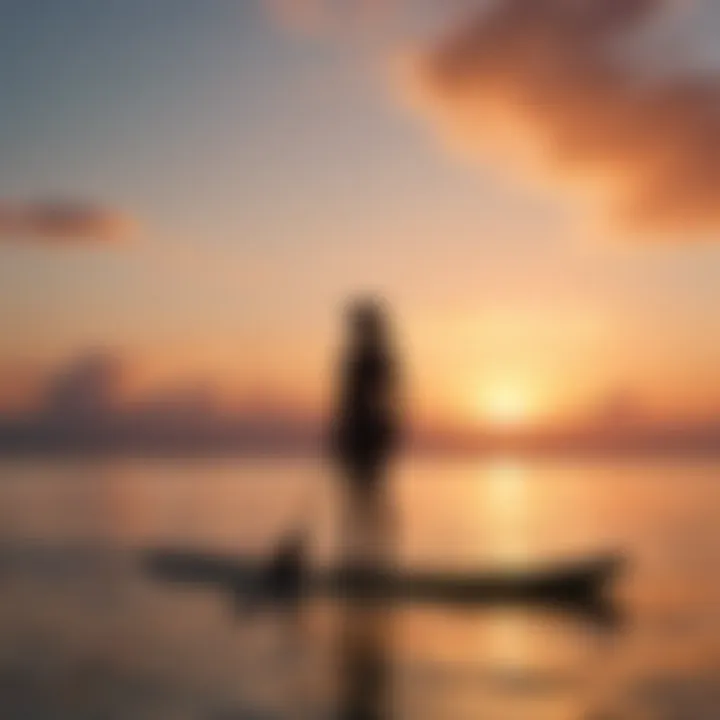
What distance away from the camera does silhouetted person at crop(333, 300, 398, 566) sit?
3.26m

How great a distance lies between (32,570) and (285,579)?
5481mm

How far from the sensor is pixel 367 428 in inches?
130

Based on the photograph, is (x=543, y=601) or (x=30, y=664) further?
(x=543, y=601)

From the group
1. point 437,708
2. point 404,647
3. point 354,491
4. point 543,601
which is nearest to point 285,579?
point 404,647

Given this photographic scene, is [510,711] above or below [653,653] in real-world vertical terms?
below

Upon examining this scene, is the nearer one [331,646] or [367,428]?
[367,428]

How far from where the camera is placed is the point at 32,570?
14000 mm

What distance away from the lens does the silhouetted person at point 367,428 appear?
3260mm

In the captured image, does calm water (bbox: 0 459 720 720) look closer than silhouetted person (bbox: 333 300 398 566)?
No

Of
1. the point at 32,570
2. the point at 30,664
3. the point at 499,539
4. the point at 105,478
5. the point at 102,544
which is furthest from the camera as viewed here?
the point at 105,478

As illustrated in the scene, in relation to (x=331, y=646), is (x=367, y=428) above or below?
below

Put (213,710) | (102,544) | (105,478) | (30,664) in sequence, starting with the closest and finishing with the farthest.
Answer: (213,710)
(30,664)
(102,544)
(105,478)

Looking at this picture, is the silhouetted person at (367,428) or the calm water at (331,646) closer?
the silhouetted person at (367,428)

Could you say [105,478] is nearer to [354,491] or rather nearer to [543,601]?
[543,601]
